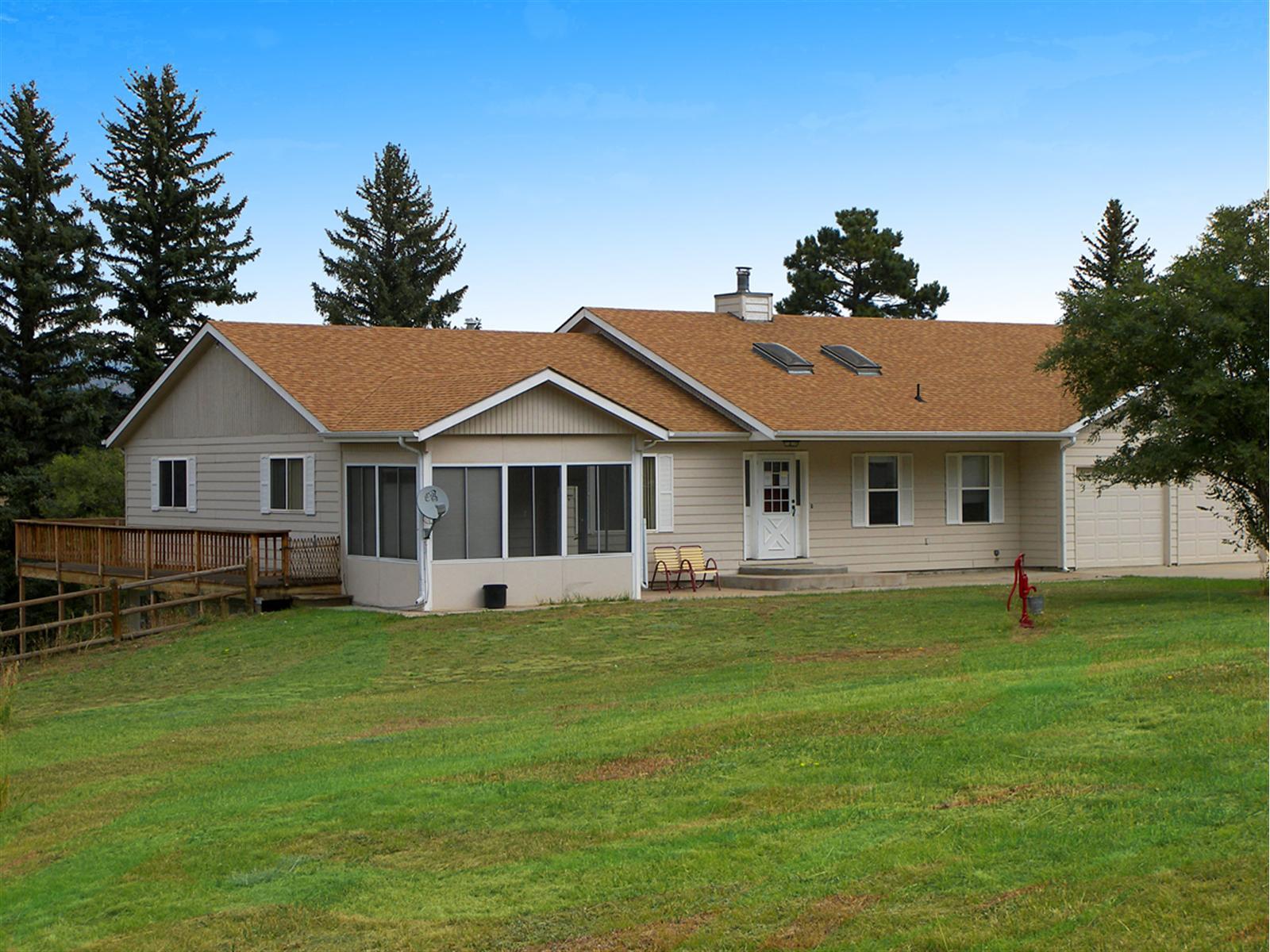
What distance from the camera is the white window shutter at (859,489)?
28984 millimetres

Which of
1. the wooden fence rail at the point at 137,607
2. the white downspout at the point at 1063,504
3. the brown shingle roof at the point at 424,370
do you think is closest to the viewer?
the wooden fence rail at the point at 137,607

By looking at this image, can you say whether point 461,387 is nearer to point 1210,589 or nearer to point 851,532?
point 851,532

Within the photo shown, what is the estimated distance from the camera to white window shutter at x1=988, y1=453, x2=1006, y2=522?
3038 cm

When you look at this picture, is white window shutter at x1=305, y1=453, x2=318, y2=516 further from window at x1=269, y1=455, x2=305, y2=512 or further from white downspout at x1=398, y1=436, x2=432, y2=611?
white downspout at x1=398, y1=436, x2=432, y2=611

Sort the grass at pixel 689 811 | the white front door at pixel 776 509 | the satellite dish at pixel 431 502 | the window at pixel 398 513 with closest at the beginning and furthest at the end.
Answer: the grass at pixel 689 811 < the satellite dish at pixel 431 502 < the window at pixel 398 513 < the white front door at pixel 776 509

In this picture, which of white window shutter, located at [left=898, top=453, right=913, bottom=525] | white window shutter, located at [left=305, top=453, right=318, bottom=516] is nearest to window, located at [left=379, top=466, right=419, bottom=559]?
white window shutter, located at [left=305, top=453, right=318, bottom=516]

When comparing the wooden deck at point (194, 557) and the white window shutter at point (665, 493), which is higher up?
the white window shutter at point (665, 493)

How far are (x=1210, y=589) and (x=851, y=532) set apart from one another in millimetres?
7525

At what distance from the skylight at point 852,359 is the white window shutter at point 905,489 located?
8.15ft

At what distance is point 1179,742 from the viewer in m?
9.08

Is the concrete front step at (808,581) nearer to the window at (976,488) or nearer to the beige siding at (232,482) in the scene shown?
the window at (976,488)

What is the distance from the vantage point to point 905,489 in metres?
29.5

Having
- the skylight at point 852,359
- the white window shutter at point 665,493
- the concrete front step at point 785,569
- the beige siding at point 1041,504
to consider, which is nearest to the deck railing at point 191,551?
the white window shutter at point 665,493

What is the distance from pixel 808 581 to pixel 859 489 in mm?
3331
